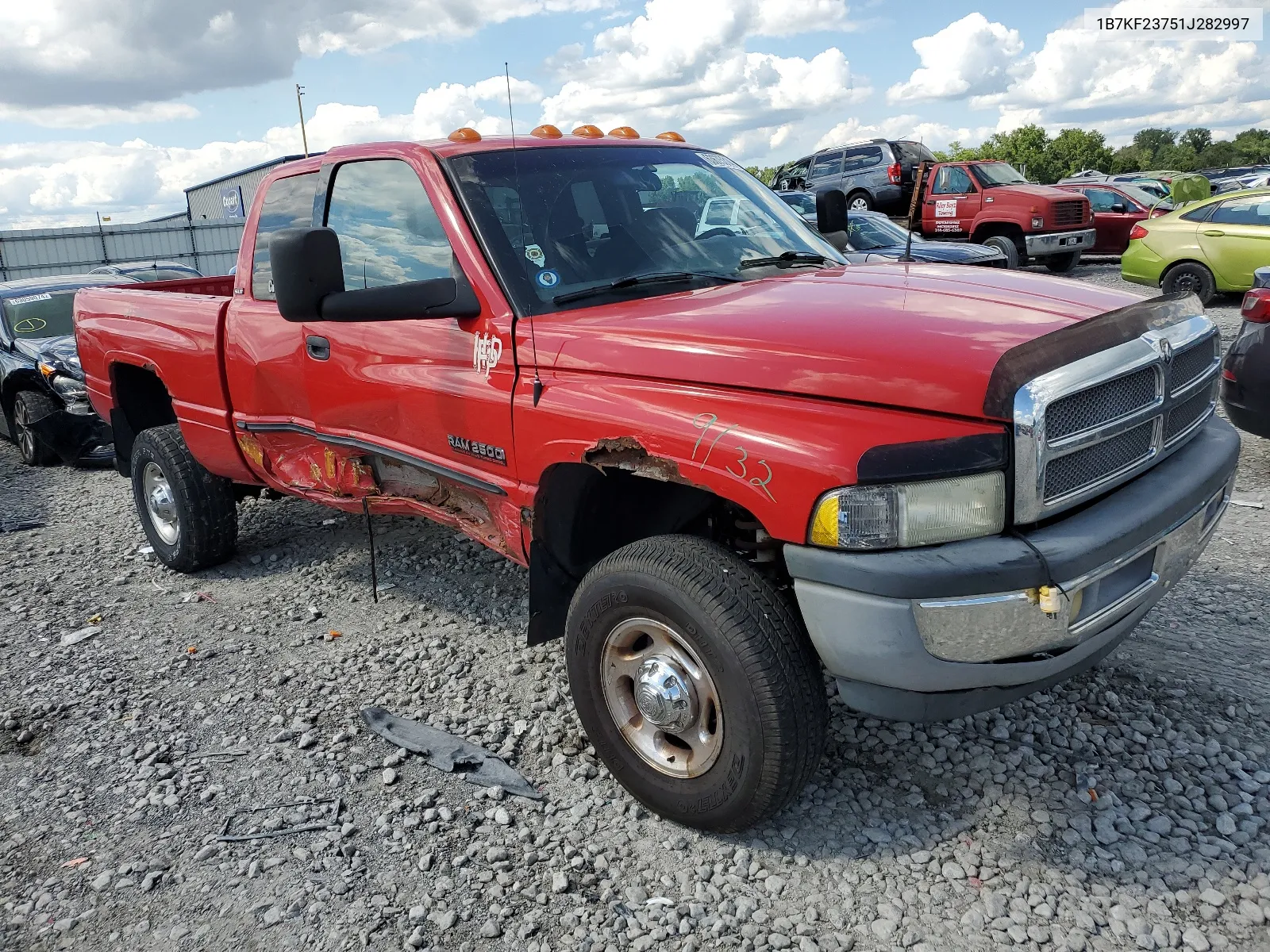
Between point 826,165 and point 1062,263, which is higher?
point 826,165

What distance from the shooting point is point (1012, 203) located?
50.7ft

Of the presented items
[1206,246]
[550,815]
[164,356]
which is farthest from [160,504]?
[1206,246]

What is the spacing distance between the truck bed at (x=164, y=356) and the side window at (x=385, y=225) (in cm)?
94

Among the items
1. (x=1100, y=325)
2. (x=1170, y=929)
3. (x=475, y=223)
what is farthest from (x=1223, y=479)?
(x=475, y=223)

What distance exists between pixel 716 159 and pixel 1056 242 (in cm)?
1307

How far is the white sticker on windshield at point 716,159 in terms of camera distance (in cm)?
402

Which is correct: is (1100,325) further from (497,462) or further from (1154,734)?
(497,462)

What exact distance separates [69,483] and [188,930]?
20.5 ft

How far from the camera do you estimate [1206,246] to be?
38.0ft

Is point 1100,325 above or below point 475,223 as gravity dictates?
below

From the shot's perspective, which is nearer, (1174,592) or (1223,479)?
(1223,479)

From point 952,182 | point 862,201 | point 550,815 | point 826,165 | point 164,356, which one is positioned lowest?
point 550,815

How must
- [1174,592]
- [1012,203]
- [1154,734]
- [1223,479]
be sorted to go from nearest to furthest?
[1223,479], [1154,734], [1174,592], [1012,203]

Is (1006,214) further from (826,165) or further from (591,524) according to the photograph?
(591,524)
